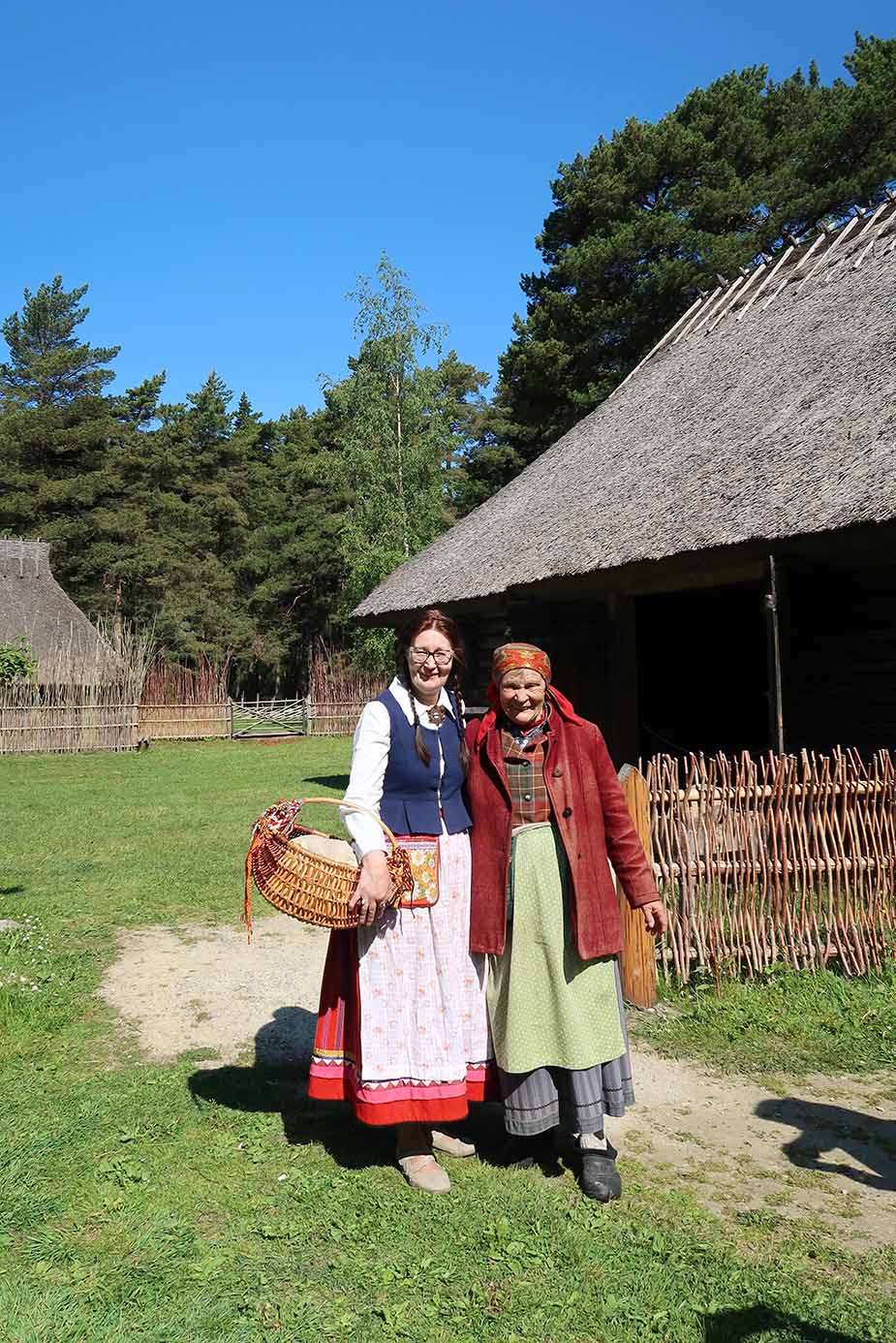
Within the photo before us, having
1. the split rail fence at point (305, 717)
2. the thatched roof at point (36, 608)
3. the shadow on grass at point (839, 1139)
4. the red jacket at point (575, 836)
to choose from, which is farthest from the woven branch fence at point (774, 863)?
the split rail fence at point (305, 717)

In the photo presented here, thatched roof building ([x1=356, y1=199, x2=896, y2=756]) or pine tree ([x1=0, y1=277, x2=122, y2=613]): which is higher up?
pine tree ([x1=0, y1=277, x2=122, y2=613])

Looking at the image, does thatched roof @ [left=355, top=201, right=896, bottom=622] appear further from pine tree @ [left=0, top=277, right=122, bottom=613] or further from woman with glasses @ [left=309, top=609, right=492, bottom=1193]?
pine tree @ [left=0, top=277, right=122, bottom=613]

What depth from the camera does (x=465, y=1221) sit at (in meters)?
2.71

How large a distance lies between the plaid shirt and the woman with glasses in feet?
0.53

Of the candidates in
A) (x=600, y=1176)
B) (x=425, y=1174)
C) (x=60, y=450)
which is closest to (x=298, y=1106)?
(x=425, y=1174)

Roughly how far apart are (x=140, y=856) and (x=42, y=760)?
37.4 feet

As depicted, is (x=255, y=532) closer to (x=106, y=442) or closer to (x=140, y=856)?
(x=106, y=442)

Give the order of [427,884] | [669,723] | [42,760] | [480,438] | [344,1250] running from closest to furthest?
1. [344,1250]
2. [427,884]
3. [669,723]
4. [42,760]
5. [480,438]

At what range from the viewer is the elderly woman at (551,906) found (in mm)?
2871

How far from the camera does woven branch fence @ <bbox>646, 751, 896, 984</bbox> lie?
479 centimetres

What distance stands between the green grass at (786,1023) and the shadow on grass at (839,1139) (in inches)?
13.5

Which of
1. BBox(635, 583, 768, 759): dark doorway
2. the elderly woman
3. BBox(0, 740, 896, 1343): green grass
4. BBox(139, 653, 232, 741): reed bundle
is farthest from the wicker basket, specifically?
BBox(139, 653, 232, 741): reed bundle

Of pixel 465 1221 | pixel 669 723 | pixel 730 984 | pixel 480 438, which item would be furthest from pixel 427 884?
pixel 480 438

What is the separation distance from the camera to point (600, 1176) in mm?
2865
